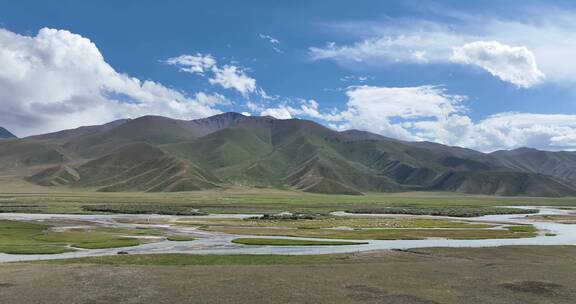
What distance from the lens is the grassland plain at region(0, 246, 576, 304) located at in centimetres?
3098

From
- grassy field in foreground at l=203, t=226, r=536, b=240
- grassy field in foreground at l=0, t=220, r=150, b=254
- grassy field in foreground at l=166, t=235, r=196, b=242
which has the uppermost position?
grassy field in foreground at l=0, t=220, r=150, b=254

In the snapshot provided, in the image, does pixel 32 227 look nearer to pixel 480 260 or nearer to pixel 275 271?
pixel 275 271

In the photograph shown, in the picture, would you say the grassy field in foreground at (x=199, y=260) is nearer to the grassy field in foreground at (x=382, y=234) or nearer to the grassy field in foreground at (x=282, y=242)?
the grassy field in foreground at (x=282, y=242)

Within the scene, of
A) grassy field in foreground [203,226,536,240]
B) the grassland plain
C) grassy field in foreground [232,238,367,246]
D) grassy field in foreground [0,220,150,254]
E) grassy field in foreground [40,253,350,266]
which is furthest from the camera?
grassy field in foreground [203,226,536,240]

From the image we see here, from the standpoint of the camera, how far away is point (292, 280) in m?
36.4

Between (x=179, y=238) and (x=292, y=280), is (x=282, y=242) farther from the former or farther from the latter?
(x=292, y=280)

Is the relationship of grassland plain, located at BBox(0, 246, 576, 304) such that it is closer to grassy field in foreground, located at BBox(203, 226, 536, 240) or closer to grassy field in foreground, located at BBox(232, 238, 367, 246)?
grassy field in foreground, located at BBox(232, 238, 367, 246)

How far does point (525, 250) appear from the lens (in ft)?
188

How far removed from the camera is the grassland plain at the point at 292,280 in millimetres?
30984

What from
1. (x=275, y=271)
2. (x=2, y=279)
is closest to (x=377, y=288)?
(x=275, y=271)

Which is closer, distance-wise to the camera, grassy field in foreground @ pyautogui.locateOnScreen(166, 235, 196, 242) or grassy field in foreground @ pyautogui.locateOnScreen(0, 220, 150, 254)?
grassy field in foreground @ pyautogui.locateOnScreen(0, 220, 150, 254)

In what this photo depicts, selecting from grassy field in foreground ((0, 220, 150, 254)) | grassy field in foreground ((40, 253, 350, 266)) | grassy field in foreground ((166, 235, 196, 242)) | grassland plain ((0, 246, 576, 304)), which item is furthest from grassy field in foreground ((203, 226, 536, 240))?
grassy field in foreground ((40, 253, 350, 266))

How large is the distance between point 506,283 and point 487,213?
13184 cm

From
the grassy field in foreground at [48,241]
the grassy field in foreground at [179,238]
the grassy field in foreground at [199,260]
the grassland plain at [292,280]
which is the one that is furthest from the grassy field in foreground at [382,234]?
the grassy field in foreground at [199,260]
